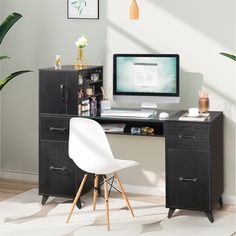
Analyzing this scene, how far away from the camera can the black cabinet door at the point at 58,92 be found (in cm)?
486

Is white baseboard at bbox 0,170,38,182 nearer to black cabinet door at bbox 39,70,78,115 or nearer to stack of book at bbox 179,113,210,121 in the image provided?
black cabinet door at bbox 39,70,78,115

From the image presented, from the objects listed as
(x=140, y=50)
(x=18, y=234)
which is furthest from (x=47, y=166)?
(x=140, y=50)

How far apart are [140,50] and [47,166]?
1.21 meters

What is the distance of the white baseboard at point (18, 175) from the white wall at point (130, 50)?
1.5 inches

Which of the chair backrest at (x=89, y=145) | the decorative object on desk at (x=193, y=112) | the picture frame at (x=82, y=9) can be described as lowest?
the chair backrest at (x=89, y=145)

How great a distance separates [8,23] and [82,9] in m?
0.63

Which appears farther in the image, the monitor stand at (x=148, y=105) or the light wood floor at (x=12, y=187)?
the light wood floor at (x=12, y=187)

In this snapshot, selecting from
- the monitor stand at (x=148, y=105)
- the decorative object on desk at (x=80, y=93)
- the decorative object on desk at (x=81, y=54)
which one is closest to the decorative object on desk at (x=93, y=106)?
the decorative object on desk at (x=80, y=93)

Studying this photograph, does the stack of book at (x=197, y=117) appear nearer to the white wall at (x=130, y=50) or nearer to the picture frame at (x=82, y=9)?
the white wall at (x=130, y=50)

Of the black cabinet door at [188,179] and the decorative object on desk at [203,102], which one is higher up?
the decorative object on desk at [203,102]

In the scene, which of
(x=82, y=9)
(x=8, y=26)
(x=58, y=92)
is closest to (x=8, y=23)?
(x=8, y=26)

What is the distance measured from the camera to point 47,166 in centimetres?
500

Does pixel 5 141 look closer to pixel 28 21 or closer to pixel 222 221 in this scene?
pixel 28 21

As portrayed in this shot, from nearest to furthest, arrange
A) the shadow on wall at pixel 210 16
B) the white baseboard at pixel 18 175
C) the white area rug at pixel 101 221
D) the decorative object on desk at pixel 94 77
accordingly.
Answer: the white area rug at pixel 101 221 → the shadow on wall at pixel 210 16 → the decorative object on desk at pixel 94 77 → the white baseboard at pixel 18 175
